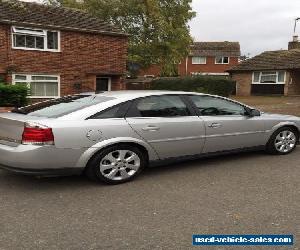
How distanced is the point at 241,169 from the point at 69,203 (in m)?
2.89

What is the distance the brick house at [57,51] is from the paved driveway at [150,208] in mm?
13739

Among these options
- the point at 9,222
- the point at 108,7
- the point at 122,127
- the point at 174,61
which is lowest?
the point at 9,222

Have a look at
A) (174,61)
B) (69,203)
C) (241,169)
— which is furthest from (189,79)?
(69,203)

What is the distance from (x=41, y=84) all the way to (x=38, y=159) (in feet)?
49.7

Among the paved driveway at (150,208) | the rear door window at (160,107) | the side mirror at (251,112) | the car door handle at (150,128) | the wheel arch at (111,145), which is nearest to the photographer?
the paved driveway at (150,208)

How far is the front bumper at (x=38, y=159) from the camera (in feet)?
14.9

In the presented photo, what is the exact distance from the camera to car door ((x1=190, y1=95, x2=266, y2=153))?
596 cm

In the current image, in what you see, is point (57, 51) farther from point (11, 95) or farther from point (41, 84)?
point (11, 95)

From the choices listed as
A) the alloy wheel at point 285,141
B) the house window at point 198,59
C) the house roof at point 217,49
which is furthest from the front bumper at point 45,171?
the house window at point 198,59

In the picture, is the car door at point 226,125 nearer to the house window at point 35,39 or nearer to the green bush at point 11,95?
the green bush at point 11,95

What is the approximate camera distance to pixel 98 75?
20.6m

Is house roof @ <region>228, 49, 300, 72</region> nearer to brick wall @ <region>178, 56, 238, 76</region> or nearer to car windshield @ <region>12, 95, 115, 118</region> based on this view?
brick wall @ <region>178, 56, 238, 76</region>

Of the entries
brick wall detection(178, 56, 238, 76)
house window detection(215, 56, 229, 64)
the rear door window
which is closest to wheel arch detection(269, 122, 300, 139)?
the rear door window

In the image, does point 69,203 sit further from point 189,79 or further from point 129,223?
point 189,79
